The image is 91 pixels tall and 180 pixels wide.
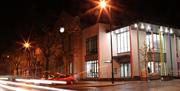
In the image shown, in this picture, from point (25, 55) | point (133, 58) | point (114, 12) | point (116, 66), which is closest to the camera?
point (133, 58)

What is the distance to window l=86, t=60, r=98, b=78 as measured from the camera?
46.4 metres

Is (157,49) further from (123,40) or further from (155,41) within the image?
(123,40)

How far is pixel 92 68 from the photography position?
47.6 m

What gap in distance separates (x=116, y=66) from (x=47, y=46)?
36.0 ft

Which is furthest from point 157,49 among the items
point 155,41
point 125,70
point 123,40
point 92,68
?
point 92,68

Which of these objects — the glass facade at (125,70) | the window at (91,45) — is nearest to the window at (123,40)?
the glass facade at (125,70)

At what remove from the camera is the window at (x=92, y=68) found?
152ft

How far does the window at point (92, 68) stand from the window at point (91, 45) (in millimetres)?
1644

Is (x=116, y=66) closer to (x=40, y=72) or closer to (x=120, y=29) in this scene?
(x=120, y=29)

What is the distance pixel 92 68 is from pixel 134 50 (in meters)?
9.61

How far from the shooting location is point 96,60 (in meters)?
46.1

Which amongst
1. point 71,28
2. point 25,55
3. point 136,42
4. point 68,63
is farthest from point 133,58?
point 25,55

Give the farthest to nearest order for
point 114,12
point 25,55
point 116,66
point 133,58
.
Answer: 1. point 25,55
2. point 114,12
3. point 116,66
4. point 133,58

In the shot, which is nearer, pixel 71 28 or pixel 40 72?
pixel 71 28
